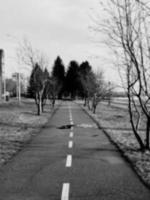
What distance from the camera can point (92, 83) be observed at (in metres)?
32.5

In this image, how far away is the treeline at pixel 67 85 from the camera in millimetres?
23141

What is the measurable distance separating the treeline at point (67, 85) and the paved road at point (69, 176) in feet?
13.1

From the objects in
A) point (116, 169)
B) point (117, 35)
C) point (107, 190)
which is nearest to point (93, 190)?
point (107, 190)

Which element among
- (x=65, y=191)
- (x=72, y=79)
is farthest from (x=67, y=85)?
(x=65, y=191)

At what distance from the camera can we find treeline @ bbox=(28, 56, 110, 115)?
911 inches

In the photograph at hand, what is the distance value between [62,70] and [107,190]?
84983mm

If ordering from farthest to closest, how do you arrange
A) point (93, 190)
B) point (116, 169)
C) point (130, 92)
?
point (130, 92) < point (116, 169) < point (93, 190)

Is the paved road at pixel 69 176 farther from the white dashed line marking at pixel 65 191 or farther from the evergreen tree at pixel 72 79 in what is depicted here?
the evergreen tree at pixel 72 79

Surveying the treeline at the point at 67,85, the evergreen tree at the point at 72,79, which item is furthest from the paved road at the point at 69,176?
the evergreen tree at the point at 72,79

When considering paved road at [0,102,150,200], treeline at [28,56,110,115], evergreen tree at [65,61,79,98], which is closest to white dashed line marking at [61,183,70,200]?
paved road at [0,102,150,200]

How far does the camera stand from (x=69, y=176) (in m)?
5.21

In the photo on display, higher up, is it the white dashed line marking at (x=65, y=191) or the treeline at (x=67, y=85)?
the treeline at (x=67, y=85)

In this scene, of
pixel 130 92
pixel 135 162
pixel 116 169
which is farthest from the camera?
pixel 130 92

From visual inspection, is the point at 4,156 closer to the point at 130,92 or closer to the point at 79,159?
the point at 79,159
